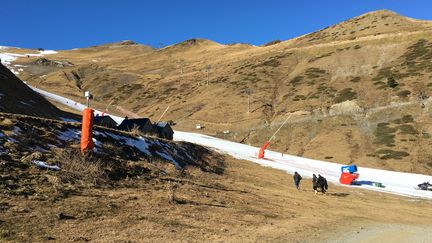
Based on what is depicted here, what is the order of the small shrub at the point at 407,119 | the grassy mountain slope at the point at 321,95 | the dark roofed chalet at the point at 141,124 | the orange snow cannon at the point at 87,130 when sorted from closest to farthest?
the orange snow cannon at the point at 87,130 → the dark roofed chalet at the point at 141,124 → the grassy mountain slope at the point at 321,95 → the small shrub at the point at 407,119

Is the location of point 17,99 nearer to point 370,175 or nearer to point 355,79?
point 370,175

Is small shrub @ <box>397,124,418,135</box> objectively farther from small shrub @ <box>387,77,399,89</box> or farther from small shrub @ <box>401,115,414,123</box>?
small shrub @ <box>387,77,399,89</box>

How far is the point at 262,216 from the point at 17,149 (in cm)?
945

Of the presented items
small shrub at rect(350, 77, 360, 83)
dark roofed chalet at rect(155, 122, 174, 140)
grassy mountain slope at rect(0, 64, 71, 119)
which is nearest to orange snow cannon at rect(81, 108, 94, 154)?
grassy mountain slope at rect(0, 64, 71, 119)

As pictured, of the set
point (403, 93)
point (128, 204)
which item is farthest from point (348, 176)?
point (403, 93)

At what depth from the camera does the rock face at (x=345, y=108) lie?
78.4m

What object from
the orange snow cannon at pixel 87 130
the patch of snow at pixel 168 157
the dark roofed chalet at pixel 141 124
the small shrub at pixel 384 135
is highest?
the small shrub at pixel 384 135

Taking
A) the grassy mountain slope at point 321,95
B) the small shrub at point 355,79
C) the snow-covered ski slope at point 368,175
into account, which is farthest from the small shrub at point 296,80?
the snow-covered ski slope at point 368,175

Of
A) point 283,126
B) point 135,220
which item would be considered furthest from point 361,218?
point 283,126

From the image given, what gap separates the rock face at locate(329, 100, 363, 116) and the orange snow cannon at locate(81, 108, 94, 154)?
6734cm

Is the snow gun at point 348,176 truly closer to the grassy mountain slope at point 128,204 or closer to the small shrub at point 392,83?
the grassy mountain slope at point 128,204

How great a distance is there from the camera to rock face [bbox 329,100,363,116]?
257 ft

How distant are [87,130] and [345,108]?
69429 mm

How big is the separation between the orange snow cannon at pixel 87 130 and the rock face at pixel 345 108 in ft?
A: 221
